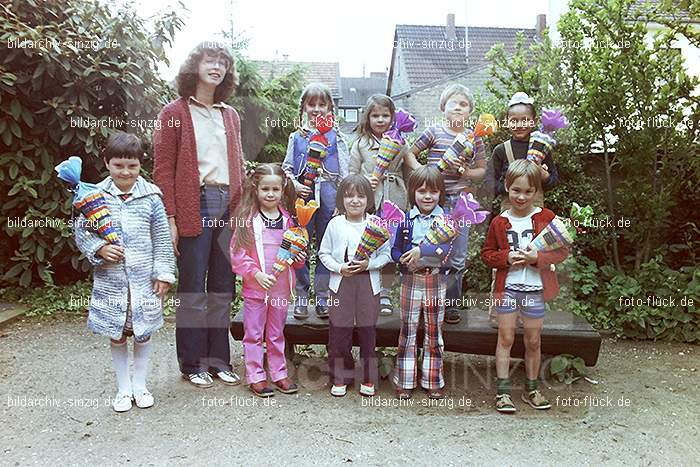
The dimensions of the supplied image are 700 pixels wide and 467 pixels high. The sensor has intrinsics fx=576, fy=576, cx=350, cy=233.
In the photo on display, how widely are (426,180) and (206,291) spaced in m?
1.68

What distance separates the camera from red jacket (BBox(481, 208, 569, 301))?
11.7 ft

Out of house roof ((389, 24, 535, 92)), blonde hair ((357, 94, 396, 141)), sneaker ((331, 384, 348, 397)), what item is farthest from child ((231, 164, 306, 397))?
house roof ((389, 24, 535, 92))

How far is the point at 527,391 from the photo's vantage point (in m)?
3.80

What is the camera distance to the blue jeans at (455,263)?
3.94 meters

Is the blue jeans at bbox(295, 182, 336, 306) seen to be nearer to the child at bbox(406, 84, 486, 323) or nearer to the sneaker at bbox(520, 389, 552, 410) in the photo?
the child at bbox(406, 84, 486, 323)

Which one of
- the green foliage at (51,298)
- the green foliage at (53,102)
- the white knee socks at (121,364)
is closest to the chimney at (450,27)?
the green foliage at (53,102)

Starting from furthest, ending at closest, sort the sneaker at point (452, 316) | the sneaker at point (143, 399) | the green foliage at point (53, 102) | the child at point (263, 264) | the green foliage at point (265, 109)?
the green foliage at point (265, 109) → the green foliage at point (53, 102) → the sneaker at point (452, 316) → the child at point (263, 264) → the sneaker at point (143, 399)

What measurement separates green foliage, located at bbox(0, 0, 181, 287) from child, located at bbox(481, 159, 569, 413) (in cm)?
411

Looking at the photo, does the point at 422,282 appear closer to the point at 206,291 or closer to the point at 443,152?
the point at 443,152

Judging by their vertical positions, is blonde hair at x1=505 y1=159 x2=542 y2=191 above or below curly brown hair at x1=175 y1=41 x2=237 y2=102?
below

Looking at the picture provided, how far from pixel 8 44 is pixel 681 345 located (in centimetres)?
659

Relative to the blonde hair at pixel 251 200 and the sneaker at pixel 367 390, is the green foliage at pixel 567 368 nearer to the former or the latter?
the sneaker at pixel 367 390

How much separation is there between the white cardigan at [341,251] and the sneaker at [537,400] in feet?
3.96

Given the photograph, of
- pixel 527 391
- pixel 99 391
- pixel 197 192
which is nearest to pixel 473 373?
pixel 527 391
